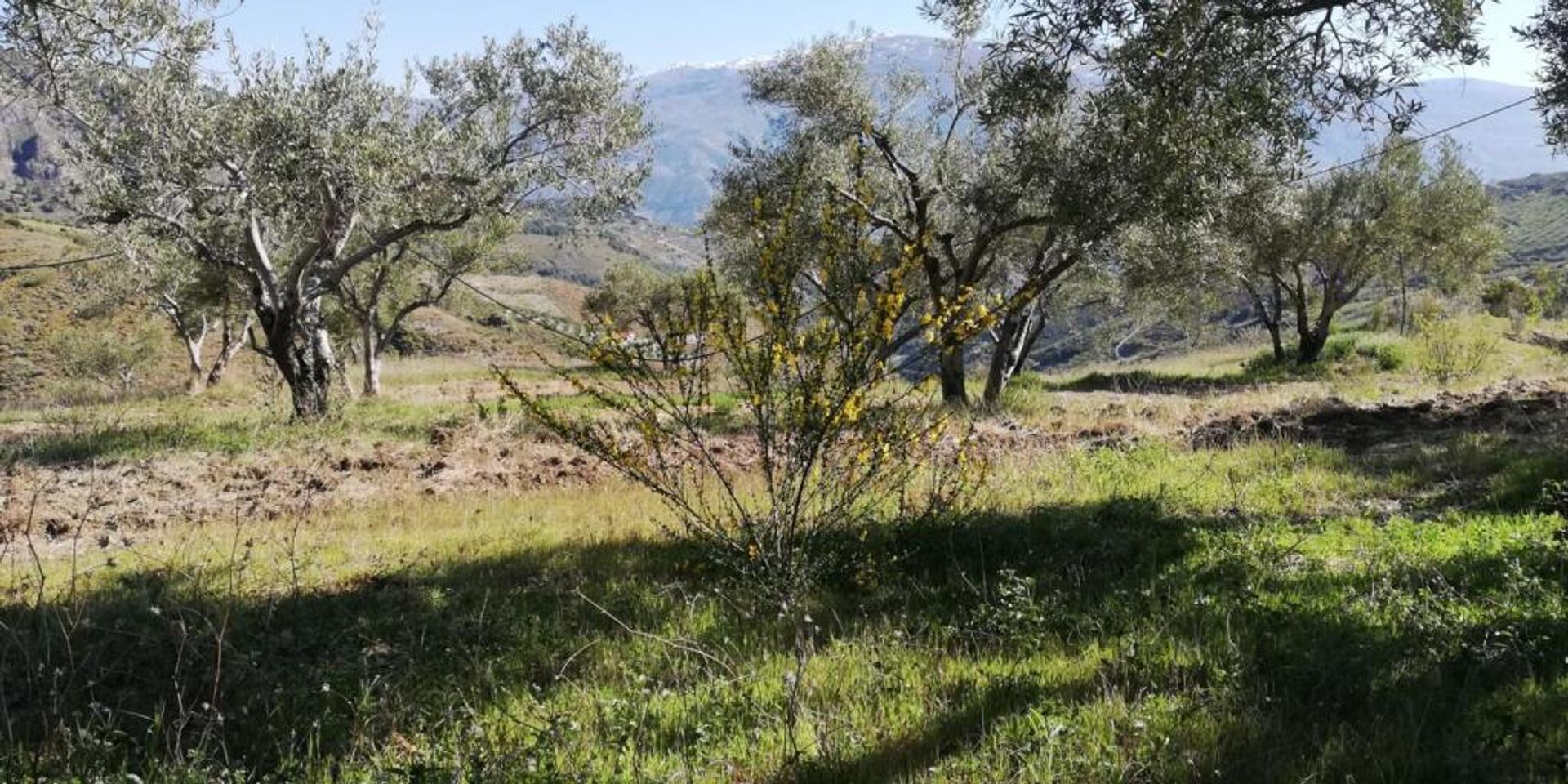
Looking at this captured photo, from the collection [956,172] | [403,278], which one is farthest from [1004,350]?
[403,278]

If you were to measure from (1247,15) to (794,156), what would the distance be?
11714 millimetres

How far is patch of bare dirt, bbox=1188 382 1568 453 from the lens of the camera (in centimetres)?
1062

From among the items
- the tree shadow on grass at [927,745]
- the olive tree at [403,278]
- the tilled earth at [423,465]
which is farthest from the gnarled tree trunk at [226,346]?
the tree shadow on grass at [927,745]

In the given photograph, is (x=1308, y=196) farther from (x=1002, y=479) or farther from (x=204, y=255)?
(x=204, y=255)

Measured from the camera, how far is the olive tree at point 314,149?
13.2 m

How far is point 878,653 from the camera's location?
A: 4734 millimetres

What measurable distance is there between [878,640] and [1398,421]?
10342 mm

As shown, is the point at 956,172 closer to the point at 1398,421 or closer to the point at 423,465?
the point at 1398,421

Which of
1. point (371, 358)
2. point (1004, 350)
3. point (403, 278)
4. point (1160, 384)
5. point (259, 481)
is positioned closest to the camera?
point (259, 481)

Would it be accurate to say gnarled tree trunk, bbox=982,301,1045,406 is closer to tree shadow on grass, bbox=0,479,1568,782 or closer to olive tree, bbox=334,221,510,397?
Answer: tree shadow on grass, bbox=0,479,1568,782

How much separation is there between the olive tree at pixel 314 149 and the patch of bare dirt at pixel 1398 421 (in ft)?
40.6

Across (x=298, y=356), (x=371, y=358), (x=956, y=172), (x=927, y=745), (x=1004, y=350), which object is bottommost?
(x=927, y=745)

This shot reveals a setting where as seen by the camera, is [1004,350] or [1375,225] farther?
[1375,225]

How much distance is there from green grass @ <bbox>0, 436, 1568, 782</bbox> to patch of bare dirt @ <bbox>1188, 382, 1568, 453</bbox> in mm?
3089
